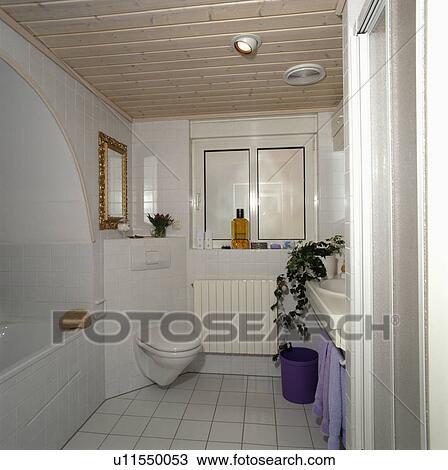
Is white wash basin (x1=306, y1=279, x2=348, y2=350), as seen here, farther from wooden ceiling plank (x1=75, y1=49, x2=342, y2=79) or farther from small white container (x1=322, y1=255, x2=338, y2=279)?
wooden ceiling plank (x1=75, y1=49, x2=342, y2=79)

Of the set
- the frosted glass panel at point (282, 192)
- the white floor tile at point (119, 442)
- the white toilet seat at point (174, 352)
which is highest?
the frosted glass panel at point (282, 192)

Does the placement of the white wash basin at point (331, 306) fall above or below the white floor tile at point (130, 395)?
above

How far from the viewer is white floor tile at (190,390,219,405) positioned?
6.79ft

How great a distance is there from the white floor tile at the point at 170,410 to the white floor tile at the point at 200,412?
0.12 feet

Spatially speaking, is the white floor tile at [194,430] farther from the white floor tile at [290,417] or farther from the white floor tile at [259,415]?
the white floor tile at [290,417]

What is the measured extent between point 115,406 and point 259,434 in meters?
0.93

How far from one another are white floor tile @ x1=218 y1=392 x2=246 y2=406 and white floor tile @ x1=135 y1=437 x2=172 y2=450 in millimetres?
496

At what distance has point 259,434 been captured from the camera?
1.72 m

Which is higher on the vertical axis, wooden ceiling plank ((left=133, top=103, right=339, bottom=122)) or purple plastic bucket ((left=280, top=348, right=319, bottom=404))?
wooden ceiling plank ((left=133, top=103, right=339, bottom=122))

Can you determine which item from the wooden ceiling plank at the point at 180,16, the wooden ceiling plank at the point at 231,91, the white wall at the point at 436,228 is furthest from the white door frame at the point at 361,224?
the wooden ceiling plank at the point at 231,91

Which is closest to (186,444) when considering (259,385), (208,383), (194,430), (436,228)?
(194,430)

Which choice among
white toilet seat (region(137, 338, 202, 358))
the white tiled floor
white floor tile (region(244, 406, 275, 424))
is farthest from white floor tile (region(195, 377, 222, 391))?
white toilet seat (region(137, 338, 202, 358))

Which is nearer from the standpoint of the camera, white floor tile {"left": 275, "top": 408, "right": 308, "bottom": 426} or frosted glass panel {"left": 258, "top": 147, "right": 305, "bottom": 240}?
white floor tile {"left": 275, "top": 408, "right": 308, "bottom": 426}

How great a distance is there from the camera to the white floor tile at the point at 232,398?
6.75 feet
